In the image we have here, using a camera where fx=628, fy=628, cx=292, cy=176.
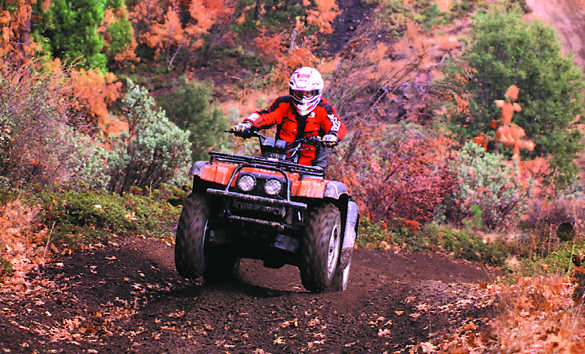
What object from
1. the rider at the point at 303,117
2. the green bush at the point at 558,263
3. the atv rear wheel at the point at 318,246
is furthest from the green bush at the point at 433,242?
the atv rear wheel at the point at 318,246

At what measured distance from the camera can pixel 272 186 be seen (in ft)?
20.4

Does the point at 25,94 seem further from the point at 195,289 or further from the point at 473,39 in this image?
Answer: the point at 473,39

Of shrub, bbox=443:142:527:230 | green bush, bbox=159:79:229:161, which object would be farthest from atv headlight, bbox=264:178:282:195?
green bush, bbox=159:79:229:161

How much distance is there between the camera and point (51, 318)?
20.1 feet

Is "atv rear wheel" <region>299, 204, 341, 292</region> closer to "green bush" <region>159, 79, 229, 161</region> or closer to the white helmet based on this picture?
the white helmet

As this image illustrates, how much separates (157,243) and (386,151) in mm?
8244

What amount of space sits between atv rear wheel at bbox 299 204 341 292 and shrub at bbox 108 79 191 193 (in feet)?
28.1

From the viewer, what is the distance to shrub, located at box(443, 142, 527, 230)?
1698cm

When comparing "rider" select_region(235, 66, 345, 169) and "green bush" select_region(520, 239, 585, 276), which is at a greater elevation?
"rider" select_region(235, 66, 345, 169)

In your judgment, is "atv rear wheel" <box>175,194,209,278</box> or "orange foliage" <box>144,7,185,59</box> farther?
"orange foliage" <box>144,7,185,59</box>

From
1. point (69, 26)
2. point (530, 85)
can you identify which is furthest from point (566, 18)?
point (69, 26)

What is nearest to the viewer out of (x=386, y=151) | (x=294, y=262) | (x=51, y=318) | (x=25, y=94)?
(x=51, y=318)

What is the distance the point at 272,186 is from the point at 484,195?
12.2 meters

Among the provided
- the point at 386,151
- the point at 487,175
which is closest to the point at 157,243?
the point at 386,151
